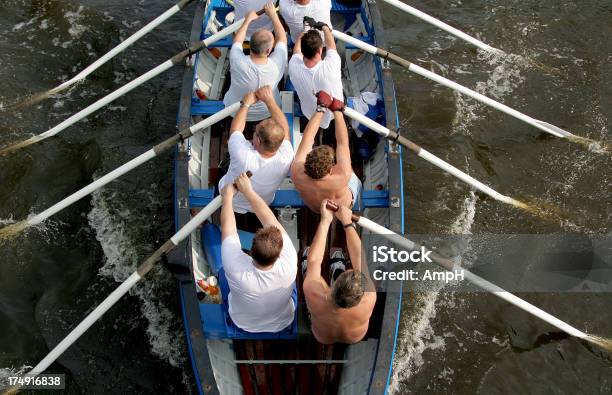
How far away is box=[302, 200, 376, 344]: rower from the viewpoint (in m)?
4.74

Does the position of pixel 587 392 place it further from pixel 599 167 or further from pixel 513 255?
pixel 599 167

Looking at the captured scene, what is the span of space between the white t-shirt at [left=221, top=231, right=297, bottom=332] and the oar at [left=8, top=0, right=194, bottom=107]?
5.16 metres

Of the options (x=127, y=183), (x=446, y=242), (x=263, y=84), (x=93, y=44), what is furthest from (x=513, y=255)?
(x=93, y=44)

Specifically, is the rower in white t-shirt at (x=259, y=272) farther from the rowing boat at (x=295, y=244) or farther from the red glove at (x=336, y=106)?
the red glove at (x=336, y=106)

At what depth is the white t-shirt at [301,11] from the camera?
8.04 m

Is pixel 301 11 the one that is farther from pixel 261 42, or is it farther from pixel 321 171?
pixel 321 171

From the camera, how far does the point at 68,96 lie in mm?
11023

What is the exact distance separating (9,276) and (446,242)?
657 cm

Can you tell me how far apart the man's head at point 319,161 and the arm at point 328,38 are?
2.33m

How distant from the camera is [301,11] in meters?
8.03

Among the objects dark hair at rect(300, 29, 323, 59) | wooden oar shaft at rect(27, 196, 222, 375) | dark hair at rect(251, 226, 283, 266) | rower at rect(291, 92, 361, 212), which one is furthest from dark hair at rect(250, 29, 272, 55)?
dark hair at rect(251, 226, 283, 266)

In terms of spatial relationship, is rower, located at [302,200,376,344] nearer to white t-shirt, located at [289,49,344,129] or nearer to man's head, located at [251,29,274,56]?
white t-shirt, located at [289,49,344,129]

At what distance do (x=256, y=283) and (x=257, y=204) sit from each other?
86 cm

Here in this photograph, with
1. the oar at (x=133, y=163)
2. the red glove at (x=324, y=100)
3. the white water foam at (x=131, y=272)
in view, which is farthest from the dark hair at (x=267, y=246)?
the white water foam at (x=131, y=272)
